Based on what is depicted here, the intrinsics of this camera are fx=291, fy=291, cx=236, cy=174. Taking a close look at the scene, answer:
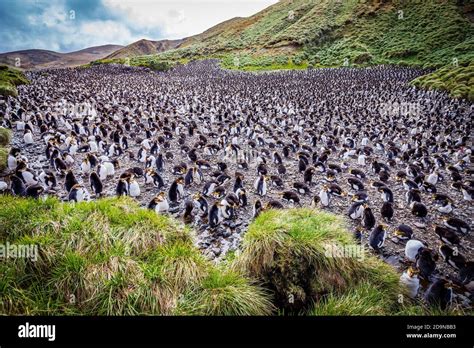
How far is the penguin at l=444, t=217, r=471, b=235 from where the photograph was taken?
797 centimetres

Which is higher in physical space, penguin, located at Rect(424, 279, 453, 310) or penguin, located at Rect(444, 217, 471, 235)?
penguin, located at Rect(444, 217, 471, 235)

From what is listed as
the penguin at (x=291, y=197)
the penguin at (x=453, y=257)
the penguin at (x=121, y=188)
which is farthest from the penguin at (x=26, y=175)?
the penguin at (x=453, y=257)

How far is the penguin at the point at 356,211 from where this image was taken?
8.60 m

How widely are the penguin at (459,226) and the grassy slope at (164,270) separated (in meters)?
4.02

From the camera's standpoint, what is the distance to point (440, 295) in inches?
210

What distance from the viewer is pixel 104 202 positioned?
607cm

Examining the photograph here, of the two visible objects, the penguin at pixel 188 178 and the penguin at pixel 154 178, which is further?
the penguin at pixel 188 178

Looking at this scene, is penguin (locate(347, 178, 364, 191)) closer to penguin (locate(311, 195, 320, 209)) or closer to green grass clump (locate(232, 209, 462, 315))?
penguin (locate(311, 195, 320, 209))

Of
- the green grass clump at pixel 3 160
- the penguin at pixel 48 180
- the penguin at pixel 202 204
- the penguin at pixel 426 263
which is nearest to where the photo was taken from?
the penguin at pixel 426 263

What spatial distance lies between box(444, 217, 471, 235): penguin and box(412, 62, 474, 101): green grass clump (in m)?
21.9

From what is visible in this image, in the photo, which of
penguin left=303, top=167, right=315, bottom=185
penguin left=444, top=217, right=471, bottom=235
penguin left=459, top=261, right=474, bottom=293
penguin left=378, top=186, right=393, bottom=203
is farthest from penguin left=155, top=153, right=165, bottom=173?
penguin left=459, top=261, right=474, bottom=293

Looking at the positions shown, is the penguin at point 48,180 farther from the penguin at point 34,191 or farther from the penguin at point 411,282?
the penguin at point 411,282
